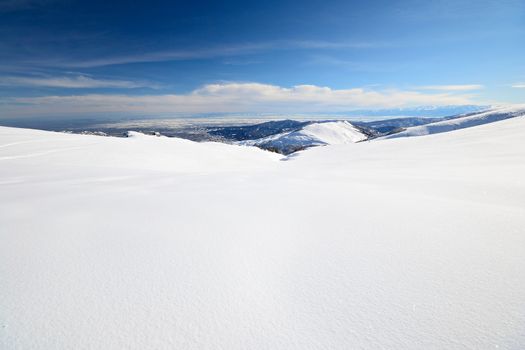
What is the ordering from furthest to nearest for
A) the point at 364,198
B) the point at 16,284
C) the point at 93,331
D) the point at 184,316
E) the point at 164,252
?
the point at 364,198, the point at 164,252, the point at 16,284, the point at 184,316, the point at 93,331

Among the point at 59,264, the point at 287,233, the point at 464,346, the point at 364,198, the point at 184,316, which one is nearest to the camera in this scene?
the point at 464,346

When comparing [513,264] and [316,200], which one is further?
[316,200]

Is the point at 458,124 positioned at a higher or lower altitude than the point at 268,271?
higher

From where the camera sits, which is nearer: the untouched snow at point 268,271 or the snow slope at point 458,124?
the untouched snow at point 268,271

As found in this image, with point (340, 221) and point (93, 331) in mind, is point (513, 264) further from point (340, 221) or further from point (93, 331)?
point (93, 331)

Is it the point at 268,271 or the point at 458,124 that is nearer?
the point at 268,271

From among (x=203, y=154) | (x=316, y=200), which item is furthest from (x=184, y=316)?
(x=203, y=154)

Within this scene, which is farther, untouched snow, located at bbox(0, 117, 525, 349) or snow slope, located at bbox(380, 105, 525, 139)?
snow slope, located at bbox(380, 105, 525, 139)
